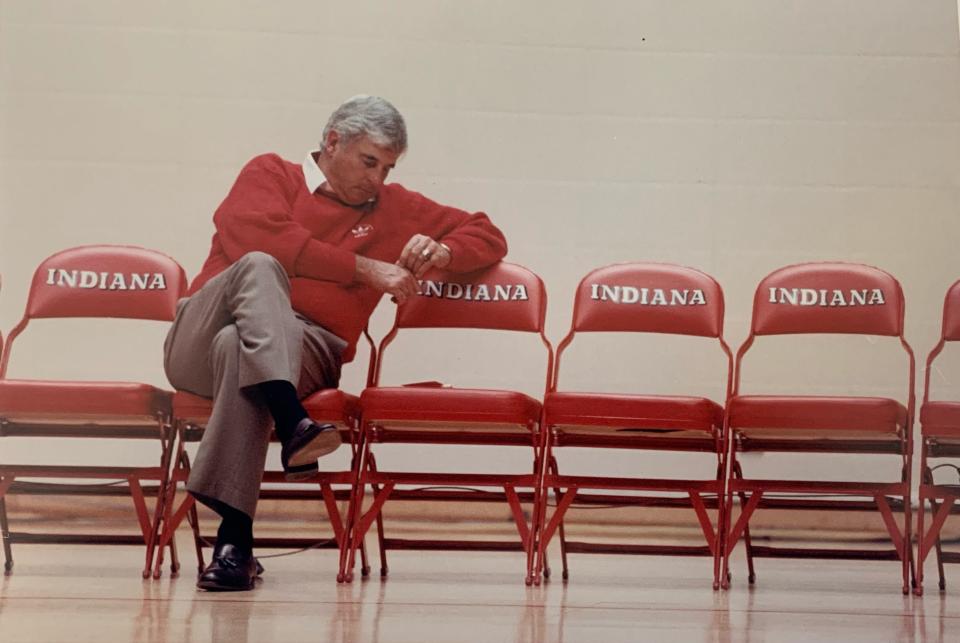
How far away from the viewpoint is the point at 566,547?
136 inches

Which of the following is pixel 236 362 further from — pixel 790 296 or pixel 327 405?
pixel 790 296

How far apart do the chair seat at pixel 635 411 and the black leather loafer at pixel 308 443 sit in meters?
0.66

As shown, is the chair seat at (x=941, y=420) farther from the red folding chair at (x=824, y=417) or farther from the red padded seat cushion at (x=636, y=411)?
the red padded seat cushion at (x=636, y=411)

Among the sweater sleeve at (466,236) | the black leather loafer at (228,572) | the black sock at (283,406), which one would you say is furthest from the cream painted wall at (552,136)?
the black leather loafer at (228,572)

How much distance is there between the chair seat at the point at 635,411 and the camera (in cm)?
317

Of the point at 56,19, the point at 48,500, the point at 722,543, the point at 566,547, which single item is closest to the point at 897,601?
the point at 722,543

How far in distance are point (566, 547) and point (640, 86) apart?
1.69m

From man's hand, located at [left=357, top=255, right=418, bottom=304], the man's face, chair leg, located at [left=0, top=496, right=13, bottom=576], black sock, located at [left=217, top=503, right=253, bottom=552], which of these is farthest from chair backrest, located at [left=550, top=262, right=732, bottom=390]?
chair leg, located at [left=0, top=496, right=13, bottom=576]

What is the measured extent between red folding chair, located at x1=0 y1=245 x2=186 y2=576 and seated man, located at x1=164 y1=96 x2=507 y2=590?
0.51ft

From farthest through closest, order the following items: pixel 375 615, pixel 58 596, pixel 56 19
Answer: pixel 56 19
pixel 58 596
pixel 375 615

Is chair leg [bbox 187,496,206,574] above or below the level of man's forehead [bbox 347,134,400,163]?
below

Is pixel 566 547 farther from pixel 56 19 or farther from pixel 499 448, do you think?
pixel 56 19

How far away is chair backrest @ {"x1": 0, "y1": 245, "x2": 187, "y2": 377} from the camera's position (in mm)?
3775

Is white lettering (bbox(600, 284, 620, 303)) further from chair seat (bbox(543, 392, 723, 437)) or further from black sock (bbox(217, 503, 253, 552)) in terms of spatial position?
black sock (bbox(217, 503, 253, 552))
